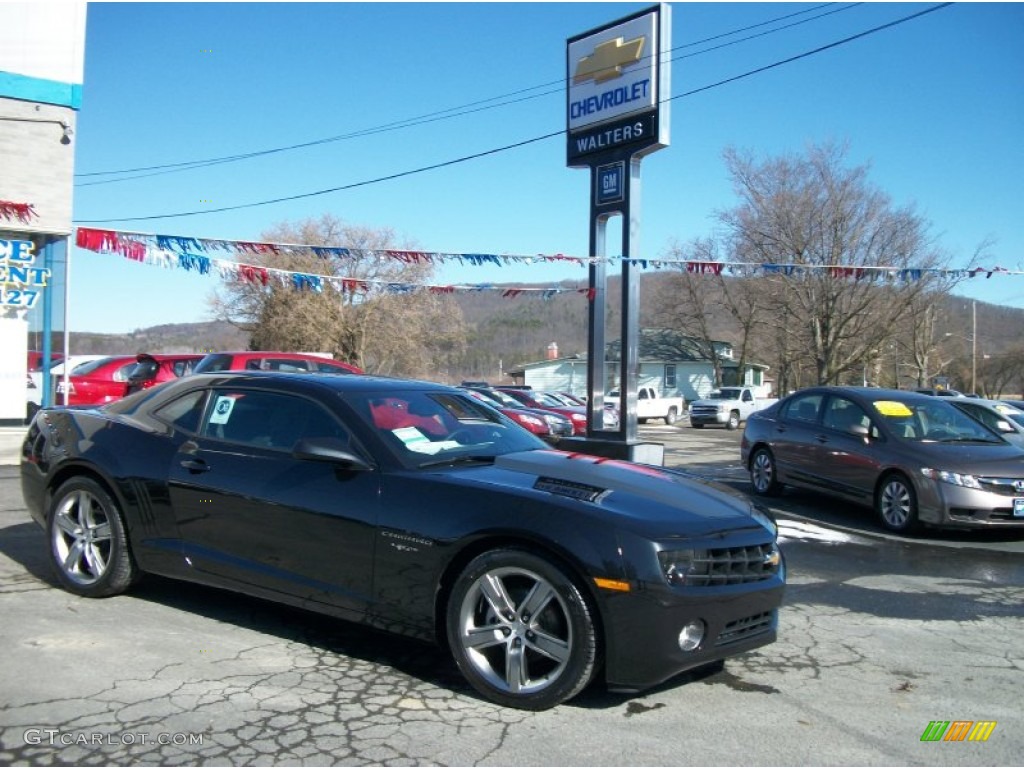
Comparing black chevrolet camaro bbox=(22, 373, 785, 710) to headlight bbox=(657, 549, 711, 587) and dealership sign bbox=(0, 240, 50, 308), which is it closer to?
headlight bbox=(657, 549, 711, 587)

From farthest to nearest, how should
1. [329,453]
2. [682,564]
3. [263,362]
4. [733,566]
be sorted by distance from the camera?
1. [263,362]
2. [329,453]
3. [733,566]
4. [682,564]

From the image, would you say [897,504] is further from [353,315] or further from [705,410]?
[353,315]

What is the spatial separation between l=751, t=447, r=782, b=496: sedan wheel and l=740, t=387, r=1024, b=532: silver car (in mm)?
12

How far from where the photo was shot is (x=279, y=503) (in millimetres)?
4387

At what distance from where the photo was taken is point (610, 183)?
12086 millimetres

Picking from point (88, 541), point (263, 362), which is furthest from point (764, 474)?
point (263, 362)

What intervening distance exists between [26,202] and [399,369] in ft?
113

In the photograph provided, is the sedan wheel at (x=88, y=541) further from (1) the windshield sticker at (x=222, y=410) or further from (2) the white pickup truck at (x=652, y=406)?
(2) the white pickup truck at (x=652, y=406)

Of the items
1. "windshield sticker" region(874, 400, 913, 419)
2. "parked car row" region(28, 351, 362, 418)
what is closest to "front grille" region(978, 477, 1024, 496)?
"windshield sticker" region(874, 400, 913, 419)

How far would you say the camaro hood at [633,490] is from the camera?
12.5 feet

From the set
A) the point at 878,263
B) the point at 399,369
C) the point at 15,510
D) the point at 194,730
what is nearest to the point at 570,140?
the point at 15,510

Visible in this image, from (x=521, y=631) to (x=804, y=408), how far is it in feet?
24.4

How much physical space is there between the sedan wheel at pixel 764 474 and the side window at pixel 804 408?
1.81ft

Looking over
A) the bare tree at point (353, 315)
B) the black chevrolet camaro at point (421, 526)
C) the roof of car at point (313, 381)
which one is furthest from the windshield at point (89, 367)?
the bare tree at point (353, 315)
